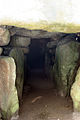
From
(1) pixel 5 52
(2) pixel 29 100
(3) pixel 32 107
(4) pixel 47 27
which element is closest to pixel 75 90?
(3) pixel 32 107

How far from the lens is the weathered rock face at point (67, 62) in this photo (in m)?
7.15

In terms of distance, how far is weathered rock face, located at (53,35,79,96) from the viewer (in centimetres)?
715

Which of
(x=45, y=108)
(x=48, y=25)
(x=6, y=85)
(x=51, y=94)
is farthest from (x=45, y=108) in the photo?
(x=48, y=25)

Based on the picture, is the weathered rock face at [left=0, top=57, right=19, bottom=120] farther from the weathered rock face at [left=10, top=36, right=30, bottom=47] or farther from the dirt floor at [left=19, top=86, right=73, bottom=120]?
the weathered rock face at [left=10, top=36, right=30, bottom=47]

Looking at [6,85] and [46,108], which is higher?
[6,85]

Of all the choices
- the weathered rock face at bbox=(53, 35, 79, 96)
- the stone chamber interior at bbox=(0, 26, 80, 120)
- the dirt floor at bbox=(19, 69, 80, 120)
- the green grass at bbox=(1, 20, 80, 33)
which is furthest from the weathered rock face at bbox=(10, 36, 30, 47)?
the green grass at bbox=(1, 20, 80, 33)

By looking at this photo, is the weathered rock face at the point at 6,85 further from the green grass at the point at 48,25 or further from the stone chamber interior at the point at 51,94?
the green grass at the point at 48,25

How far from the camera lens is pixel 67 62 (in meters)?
7.29

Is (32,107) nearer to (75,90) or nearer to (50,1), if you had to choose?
(75,90)

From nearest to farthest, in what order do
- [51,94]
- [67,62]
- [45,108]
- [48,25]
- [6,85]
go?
[48,25] < [6,85] < [45,108] < [67,62] < [51,94]

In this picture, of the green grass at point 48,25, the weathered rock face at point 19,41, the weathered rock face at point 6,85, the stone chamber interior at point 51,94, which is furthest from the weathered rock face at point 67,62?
the green grass at point 48,25

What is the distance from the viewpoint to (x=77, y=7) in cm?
362

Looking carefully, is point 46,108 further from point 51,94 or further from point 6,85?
point 6,85

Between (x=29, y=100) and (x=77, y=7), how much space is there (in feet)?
17.9
